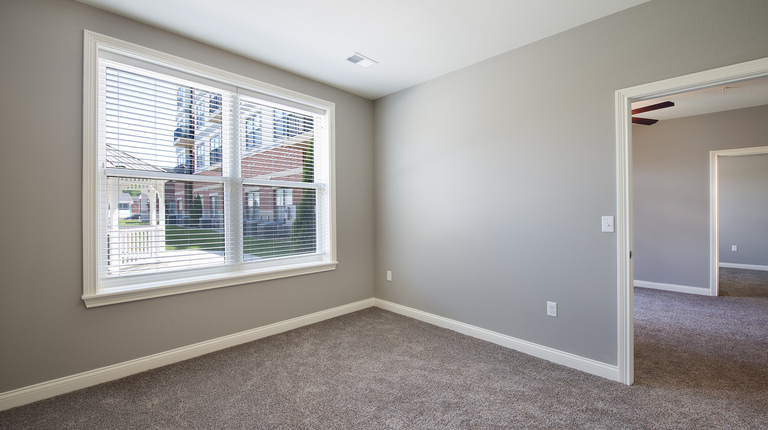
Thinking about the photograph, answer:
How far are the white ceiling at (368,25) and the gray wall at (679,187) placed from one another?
3.75m

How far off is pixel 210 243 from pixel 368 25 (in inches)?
87.4

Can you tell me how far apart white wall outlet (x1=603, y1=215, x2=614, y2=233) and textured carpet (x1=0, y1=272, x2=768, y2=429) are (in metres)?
1.05

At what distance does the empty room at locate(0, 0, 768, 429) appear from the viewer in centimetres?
198

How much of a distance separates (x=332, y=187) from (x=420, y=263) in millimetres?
1295

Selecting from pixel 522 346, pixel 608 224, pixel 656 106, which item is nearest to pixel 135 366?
pixel 522 346

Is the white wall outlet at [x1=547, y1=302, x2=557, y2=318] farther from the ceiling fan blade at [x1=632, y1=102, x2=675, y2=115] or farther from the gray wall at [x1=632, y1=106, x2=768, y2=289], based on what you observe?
the gray wall at [x1=632, y1=106, x2=768, y2=289]

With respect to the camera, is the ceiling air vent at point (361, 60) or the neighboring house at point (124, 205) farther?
the ceiling air vent at point (361, 60)

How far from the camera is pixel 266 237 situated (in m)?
3.21

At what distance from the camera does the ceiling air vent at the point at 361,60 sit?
2.89 m

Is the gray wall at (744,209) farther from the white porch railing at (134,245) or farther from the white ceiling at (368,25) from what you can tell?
the white porch railing at (134,245)

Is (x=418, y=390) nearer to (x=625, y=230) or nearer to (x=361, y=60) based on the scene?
(x=625, y=230)

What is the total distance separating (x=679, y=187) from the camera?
4.74 meters

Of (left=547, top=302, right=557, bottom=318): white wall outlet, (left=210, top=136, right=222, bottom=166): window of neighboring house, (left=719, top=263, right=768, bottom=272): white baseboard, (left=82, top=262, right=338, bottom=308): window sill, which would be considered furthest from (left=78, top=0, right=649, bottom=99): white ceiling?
(left=719, top=263, right=768, bottom=272): white baseboard

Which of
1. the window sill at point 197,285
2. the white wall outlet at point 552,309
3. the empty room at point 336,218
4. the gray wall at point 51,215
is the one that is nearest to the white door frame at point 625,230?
the empty room at point 336,218
